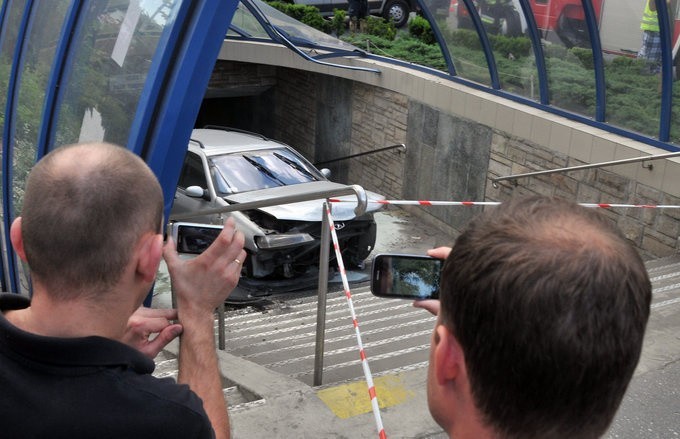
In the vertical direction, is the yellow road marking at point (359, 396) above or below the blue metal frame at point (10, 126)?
below

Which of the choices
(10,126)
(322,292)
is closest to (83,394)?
(322,292)

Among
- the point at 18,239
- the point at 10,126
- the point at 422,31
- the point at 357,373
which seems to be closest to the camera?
the point at 18,239

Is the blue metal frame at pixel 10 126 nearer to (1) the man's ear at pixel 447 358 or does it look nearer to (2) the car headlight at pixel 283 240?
(2) the car headlight at pixel 283 240

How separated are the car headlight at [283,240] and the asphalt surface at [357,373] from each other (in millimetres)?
770

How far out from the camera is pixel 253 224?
825 centimetres

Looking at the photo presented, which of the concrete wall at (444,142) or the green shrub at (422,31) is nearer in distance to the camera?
the concrete wall at (444,142)

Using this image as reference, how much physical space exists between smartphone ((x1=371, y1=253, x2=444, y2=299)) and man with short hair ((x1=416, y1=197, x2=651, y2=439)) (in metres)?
0.79

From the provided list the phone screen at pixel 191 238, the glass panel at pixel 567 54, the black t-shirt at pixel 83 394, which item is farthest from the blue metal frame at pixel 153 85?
the glass panel at pixel 567 54

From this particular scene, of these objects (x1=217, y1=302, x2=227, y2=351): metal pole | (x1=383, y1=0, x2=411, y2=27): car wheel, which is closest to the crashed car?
(x1=217, y1=302, x2=227, y2=351): metal pole

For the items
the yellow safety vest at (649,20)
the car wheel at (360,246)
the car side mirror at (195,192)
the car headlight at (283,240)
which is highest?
the yellow safety vest at (649,20)

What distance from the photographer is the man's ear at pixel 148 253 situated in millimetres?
1795

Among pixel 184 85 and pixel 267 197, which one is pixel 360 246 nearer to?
pixel 267 197

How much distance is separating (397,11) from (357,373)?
14964mm

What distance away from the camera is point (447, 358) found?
4.50 ft
